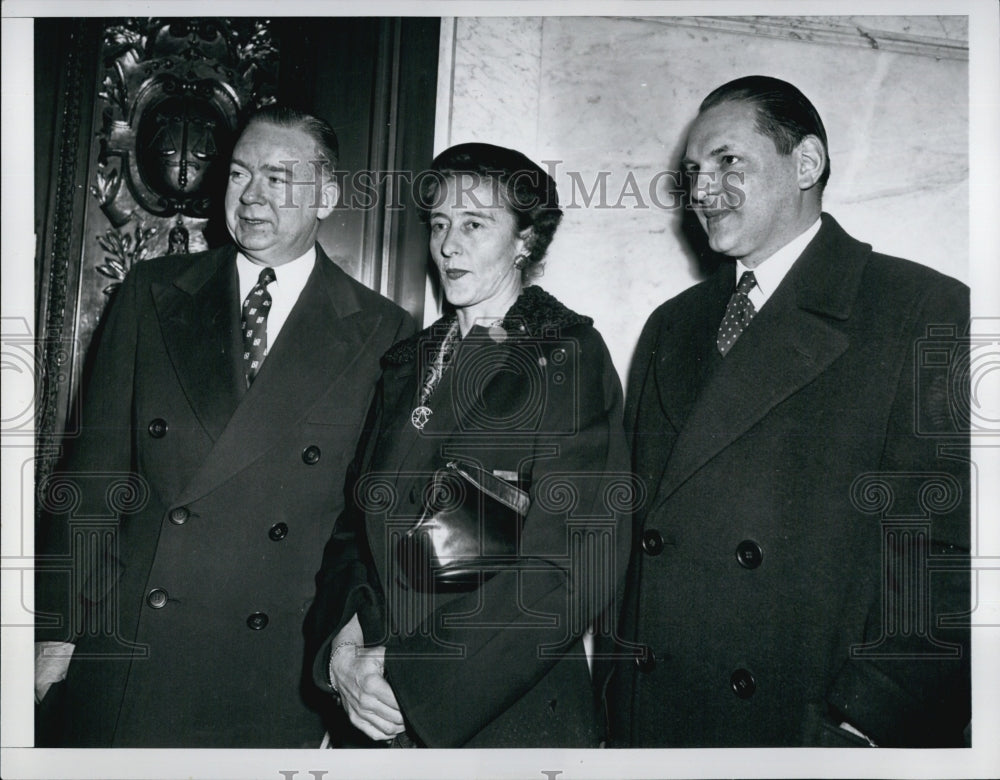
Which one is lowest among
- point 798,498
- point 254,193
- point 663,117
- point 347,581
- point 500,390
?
point 347,581

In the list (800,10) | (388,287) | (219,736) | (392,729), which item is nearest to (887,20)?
(800,10)

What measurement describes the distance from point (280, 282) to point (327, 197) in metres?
0.20

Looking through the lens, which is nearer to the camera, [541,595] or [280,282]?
[541,595]

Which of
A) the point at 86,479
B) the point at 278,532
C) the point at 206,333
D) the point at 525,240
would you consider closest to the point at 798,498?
the point at 525,240

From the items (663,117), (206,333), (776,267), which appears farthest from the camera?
(663,117)

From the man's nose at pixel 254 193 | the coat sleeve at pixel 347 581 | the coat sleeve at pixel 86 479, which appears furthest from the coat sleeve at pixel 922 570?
the coat sleeve at pixel 86 479

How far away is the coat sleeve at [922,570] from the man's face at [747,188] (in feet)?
0.99

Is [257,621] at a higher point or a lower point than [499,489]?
lower

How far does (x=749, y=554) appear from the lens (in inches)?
59.4

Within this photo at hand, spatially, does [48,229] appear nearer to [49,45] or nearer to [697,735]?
[49,45]

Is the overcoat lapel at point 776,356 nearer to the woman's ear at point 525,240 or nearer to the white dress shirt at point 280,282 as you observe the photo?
the woman's ear at point 525,240

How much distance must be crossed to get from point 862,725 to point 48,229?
1869 mm

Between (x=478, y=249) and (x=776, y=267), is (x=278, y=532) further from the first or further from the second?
(x=776, y=267)

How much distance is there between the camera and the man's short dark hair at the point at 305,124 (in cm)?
176
